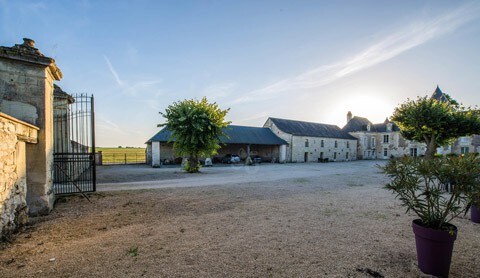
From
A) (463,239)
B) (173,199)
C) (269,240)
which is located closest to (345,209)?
(463,239)

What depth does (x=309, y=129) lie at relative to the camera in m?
37.7

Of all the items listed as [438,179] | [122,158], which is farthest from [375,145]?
[122,158]

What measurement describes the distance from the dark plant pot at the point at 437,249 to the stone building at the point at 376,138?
43.6 m

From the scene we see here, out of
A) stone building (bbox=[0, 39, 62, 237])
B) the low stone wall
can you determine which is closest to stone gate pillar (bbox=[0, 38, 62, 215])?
stone building (bbox=[0, 39, 62, 237])

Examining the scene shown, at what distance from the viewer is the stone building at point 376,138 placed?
132 feet

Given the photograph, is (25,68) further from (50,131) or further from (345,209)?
(345,209)

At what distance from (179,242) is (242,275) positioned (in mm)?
1620

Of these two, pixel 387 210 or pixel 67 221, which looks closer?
pixel 67 221

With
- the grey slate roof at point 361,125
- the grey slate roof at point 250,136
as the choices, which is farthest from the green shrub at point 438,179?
the grey slate roof at point 361,125

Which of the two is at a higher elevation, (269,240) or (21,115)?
(21,115)

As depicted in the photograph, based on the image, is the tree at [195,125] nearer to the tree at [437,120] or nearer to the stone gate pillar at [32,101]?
the stone gate pillar at [32,101]

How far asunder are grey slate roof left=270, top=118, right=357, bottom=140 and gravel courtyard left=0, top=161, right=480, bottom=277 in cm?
2815

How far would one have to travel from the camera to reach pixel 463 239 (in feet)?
15.4

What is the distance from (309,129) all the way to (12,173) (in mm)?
36946
